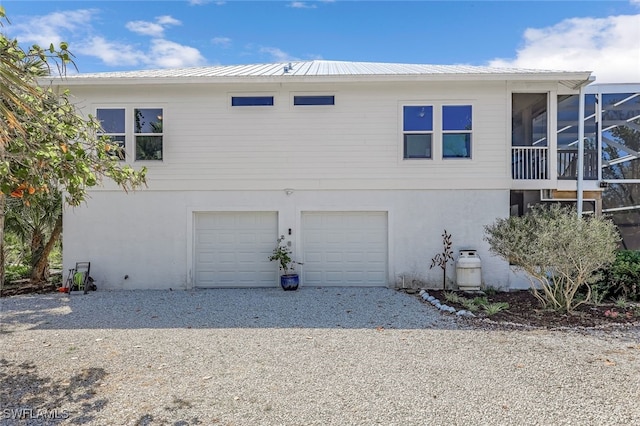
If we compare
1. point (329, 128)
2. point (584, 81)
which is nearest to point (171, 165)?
point (329, 128)

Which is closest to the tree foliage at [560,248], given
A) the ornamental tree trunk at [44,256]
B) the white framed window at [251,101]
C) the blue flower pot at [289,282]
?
the blue flower pot at [289,282]

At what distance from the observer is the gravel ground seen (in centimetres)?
341

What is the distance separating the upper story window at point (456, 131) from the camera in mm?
9242

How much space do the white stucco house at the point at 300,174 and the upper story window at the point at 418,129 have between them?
0.02 metres

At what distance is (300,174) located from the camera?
9.33 meters

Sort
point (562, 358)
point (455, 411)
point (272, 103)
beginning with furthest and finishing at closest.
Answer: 1. point (272, 103)
2. point (562, 358)
3. point (455, 411)

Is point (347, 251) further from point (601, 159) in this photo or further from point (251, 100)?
point (601, 159)

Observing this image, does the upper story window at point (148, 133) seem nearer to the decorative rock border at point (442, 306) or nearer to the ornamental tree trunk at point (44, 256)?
the ornamental tree trunk at point (44, 256)

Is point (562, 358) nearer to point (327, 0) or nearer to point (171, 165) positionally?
point (171, 165)

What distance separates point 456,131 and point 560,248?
386cm

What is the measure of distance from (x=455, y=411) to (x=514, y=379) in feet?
3.56

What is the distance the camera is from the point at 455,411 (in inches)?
135

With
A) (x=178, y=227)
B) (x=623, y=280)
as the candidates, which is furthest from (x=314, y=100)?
(x=623, y=280)

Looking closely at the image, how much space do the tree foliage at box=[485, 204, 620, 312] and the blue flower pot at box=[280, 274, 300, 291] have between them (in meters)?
4.30
